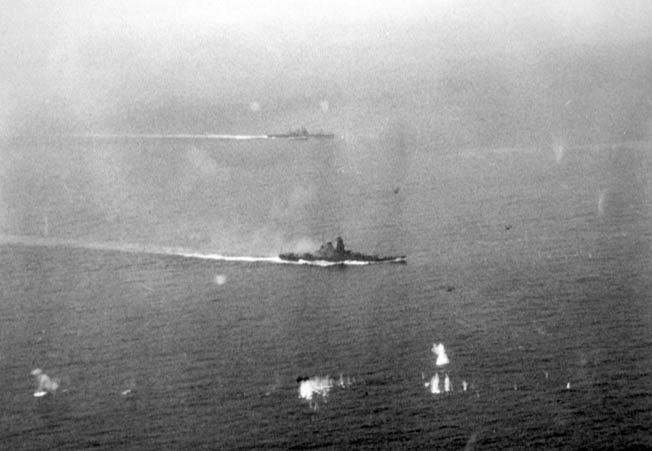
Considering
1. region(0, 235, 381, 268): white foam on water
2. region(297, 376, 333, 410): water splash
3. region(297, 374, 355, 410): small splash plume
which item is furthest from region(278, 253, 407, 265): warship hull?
region(297, 376, 333, 410): water splash

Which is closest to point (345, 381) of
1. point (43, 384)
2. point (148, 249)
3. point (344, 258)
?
point (43, 384)

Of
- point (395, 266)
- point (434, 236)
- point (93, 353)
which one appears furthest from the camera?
point (434, 236)

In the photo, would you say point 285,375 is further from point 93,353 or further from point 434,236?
point 434,236

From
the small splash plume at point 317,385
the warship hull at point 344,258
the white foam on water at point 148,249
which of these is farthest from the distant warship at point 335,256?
the small splash plume at point 317,385

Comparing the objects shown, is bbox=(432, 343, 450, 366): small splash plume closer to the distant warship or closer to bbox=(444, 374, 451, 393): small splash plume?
bbox=(444, 374, 451, 393): small splash plume

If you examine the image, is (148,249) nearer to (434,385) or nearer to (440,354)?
(440,354)

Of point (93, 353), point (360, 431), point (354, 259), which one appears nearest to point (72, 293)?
point (93, 353)
